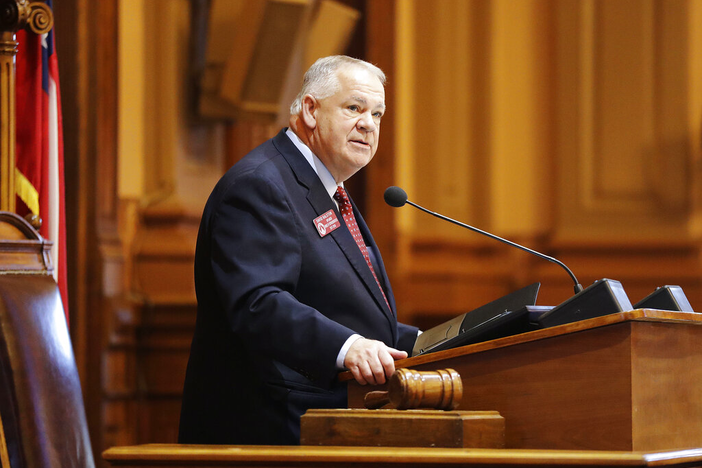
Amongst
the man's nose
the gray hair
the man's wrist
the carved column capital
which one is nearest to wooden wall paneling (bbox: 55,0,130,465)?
the carved column capital

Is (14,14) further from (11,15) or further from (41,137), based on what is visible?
(41,137)

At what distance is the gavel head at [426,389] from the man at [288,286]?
8.4 inches

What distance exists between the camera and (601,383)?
4.09 feet

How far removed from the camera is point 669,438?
1263 mm

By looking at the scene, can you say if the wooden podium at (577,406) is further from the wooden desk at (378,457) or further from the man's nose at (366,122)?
the man's nose at (366,122)

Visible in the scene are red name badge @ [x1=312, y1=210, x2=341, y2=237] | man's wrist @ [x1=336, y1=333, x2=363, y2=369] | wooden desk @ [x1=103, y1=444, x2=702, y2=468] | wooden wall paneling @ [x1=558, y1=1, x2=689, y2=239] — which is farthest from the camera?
wooden wall paneling @ [x1=558, y1=1, x2=689, y2=239]

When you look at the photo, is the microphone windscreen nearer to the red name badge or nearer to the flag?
the red name badge

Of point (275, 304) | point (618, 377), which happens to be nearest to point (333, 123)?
point (275, 304)

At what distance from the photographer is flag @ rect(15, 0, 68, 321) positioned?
2988 mm

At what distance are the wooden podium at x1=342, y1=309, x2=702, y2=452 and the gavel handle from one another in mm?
158

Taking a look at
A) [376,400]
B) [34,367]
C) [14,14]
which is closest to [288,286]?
[376,400]

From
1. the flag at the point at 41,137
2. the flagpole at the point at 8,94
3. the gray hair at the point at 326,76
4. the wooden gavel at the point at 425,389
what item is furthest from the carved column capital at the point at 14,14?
the wooden gavel at the point at 425,389

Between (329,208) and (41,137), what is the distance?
1498 mm

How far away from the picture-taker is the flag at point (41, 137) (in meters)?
2.99
